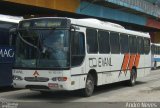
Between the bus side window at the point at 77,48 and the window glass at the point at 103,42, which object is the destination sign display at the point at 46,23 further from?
the window glass at the point at 103,42

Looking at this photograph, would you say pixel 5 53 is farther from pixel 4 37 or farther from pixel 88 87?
pixel 88 87

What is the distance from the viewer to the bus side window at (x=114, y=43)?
1841cm

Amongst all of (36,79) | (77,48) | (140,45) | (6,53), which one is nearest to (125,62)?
(140,45)

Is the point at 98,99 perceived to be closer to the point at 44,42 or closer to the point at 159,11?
the point at 44,42

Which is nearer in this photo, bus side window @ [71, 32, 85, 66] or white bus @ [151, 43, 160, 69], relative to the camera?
bus side window @ [71, 32, 85, 66]

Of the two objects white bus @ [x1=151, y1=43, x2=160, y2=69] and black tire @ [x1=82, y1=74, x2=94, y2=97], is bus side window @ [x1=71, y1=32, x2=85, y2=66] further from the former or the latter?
white bus @ [x1=151, y1=43, x2=160, y2=69]

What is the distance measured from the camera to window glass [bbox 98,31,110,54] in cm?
1708

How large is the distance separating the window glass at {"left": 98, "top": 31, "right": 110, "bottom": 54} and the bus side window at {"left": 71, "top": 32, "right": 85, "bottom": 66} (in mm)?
1838

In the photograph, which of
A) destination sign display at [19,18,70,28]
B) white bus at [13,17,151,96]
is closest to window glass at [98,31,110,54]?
white bus at [13,17,151,96]

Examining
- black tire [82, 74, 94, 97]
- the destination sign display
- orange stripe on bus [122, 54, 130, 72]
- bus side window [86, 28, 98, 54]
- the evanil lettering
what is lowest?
black tire [82, 74, 94, 97]

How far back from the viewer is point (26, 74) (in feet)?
47.5

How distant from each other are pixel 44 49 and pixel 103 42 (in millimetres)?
3650

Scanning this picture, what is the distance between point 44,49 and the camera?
47.2 feet

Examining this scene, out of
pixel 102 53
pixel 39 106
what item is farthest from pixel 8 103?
pixel 102 53
